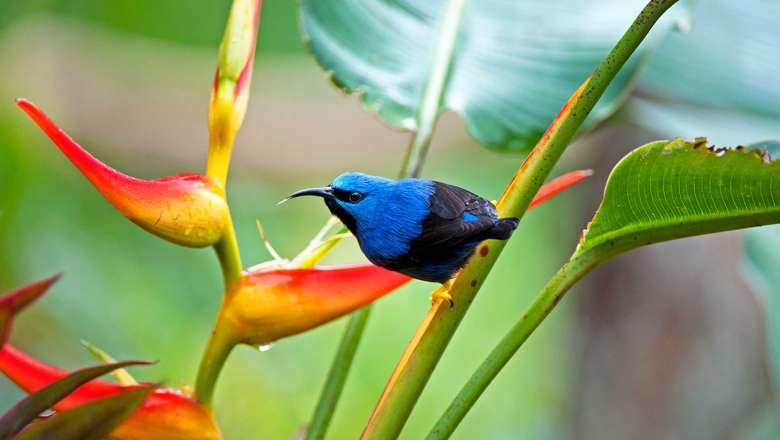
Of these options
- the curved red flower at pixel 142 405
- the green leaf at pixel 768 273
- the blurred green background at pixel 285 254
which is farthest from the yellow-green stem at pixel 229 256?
the blurred green background at pixel 285 254

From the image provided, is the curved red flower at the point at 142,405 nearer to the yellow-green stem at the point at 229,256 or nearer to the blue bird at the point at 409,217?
the yellow-green stem at the point at 229,256

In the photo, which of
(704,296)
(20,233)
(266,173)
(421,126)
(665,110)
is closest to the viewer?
(421,126)

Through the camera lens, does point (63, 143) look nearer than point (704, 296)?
Yes

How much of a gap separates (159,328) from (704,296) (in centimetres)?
133

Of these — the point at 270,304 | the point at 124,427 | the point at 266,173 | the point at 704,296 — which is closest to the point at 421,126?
the point at 270,304

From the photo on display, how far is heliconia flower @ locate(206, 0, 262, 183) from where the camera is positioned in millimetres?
718

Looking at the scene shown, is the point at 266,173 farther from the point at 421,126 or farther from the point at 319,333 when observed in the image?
the point at 421,126

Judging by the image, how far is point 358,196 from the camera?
810mm

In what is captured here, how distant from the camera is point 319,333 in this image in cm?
232

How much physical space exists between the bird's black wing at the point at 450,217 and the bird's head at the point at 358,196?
4cm

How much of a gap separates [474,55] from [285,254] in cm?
131

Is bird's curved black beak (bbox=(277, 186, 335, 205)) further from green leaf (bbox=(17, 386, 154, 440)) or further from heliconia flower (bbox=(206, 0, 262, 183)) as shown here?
green leaf (bbox=(17, 386, 154, 440))

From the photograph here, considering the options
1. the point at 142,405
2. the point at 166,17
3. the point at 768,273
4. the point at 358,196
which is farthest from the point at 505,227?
the point at 166,17

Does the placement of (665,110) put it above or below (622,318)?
above
